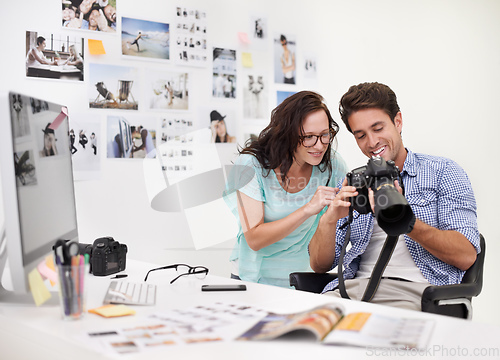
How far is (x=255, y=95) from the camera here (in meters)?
2.59

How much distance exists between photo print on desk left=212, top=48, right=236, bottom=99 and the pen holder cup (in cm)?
165

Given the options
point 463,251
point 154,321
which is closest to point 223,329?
point 154,321

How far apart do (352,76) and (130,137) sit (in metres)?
1.38

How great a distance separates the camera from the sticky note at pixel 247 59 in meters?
2.55

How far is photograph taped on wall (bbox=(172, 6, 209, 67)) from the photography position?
7.73 feet

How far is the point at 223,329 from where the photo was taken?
2.81 ft

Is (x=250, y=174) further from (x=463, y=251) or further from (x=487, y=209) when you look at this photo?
(x=487, y=209)

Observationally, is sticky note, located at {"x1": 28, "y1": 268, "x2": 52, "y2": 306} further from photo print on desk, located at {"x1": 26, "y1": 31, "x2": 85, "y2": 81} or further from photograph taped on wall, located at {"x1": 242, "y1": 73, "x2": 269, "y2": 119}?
photograph taped on wall, located at {"x1": 242, "y1": 73, "x2": 269, "y2": 119}

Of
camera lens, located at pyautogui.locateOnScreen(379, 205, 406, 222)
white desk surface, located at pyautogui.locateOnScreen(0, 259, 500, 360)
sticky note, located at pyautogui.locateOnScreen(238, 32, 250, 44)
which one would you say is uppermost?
sticky note, located at pyautogui.locateOnScreen(238, 32, 250, 44)

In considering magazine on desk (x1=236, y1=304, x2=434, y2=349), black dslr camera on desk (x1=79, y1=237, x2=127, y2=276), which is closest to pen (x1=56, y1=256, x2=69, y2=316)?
magazine on desk (x1=236, y1=304, x2=434, y2=349)

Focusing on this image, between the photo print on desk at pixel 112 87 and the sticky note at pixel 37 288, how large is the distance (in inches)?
51.2

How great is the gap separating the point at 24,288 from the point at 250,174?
3.40 feet

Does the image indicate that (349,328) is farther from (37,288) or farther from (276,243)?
(276,243)

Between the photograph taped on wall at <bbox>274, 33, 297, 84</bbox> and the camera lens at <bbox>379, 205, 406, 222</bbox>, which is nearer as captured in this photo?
the camera lens at <bbox>379, 205, 406, 222</bbox>
